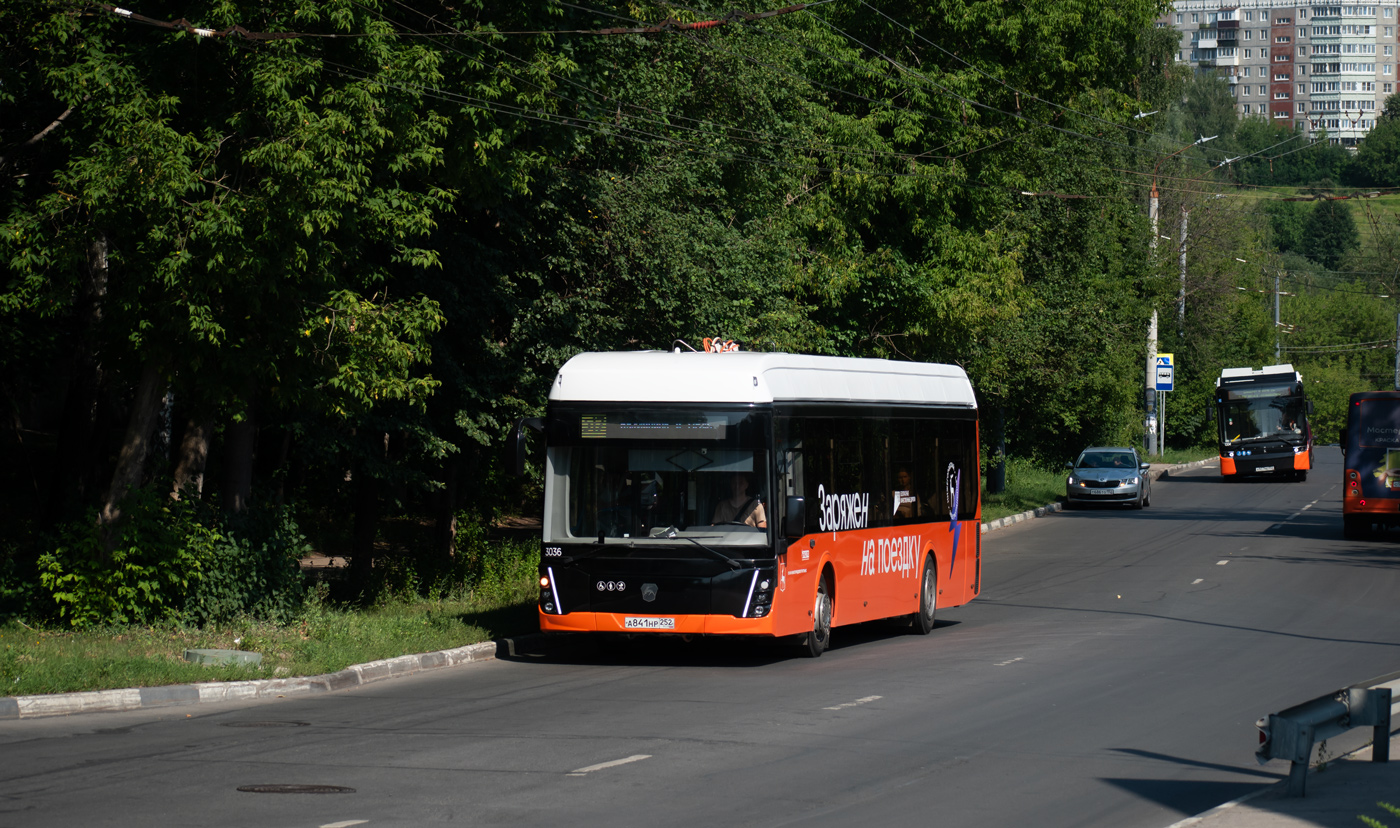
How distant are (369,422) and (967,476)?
7732 mm

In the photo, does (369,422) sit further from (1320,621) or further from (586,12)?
(1320,621)

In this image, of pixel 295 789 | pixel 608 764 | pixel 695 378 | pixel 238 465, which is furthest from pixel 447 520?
pixel 295 789

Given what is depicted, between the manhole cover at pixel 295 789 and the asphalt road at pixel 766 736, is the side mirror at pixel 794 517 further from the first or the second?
the manhole cover at pixel 295 789

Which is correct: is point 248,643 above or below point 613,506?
below

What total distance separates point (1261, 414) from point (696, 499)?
43327mm

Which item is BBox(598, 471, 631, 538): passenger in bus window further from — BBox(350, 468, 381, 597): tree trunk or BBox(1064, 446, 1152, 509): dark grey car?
BBox(1064, 446, 1152, 509): dark grey car

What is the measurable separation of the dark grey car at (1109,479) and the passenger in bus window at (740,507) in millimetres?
29227

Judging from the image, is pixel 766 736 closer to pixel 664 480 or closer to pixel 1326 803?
pixel 1326 803

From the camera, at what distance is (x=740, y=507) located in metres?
14.4

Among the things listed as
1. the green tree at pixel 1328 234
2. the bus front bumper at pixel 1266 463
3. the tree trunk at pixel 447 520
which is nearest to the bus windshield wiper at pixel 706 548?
the tree trunk at pixel 447 520

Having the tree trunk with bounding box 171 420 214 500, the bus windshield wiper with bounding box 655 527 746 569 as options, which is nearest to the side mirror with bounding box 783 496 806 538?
the bus windshield wiper with bounding box 655 527 746 569

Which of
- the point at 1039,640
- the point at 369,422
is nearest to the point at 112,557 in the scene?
the point at 369,422

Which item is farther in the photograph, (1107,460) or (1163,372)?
(1163,372)

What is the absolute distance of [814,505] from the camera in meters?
15.3
